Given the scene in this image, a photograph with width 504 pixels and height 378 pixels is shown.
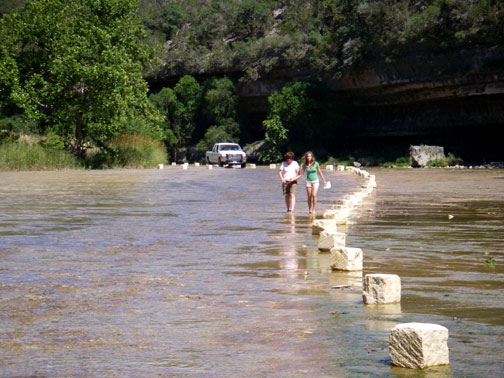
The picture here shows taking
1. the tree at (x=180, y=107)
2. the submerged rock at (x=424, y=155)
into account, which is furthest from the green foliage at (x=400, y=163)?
the tree at (x=180, y=107)

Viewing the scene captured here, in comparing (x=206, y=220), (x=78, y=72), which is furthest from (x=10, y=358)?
(x=78, y=72)

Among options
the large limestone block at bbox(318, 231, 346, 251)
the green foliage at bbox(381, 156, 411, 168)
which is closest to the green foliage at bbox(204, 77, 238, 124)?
the green foliage at bbox(381, 156, 411, 168)

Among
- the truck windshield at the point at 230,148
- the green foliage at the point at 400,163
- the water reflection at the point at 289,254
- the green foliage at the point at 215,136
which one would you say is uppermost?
the green foliage at the point at 215,136

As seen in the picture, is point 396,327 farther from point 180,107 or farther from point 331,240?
point 180,107

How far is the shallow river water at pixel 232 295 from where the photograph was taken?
5.50 metres

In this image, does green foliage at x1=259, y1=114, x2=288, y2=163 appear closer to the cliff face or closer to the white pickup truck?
the white pickup truck

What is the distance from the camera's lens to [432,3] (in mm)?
56844

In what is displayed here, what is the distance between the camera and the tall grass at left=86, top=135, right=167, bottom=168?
4969cm

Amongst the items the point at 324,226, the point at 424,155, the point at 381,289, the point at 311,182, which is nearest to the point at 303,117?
the point at 424,155

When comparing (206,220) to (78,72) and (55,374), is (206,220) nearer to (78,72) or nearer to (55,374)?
(55,374)

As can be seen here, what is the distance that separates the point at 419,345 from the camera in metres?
5.20

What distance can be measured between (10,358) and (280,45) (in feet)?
199

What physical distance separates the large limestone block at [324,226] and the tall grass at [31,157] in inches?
1306

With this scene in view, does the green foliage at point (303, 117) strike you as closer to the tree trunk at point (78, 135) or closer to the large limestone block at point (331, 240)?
the tree trunk at point (78, 135)
